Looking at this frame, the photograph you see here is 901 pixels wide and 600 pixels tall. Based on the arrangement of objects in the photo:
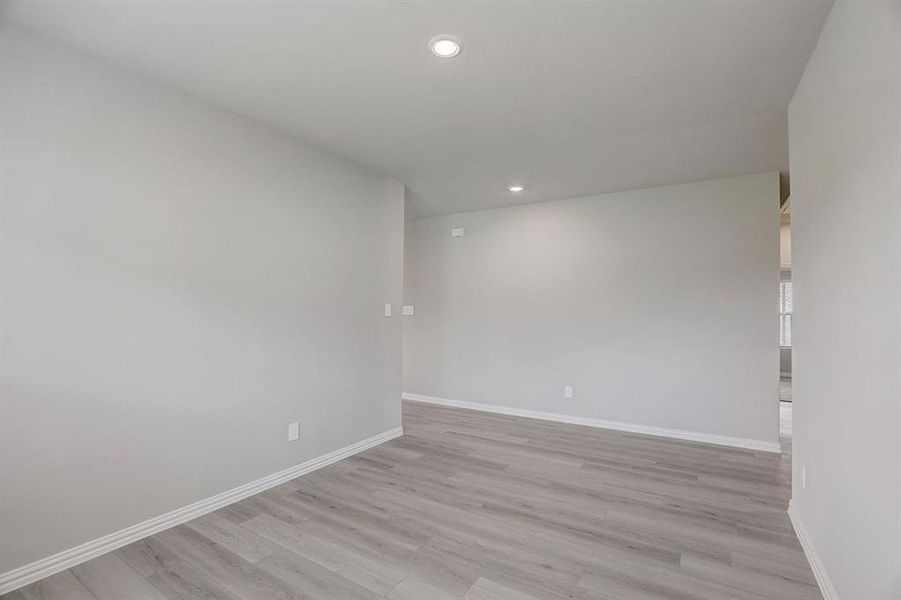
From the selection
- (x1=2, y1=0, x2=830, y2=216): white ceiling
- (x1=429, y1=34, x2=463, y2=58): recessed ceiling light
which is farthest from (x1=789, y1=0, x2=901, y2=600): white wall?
(x1=429, y1=34, x2=463, y2=58): recessed ceiling light

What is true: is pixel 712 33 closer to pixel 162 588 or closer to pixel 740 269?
pixel 740 269

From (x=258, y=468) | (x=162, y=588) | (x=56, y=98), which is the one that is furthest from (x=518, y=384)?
(x=56, y=98)

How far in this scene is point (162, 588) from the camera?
186cm

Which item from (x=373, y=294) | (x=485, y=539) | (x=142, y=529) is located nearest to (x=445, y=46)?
(x=373, y=294)

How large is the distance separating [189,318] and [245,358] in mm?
455

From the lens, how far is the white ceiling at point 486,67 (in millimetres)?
1824

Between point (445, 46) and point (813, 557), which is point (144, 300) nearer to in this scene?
point (445, 46)

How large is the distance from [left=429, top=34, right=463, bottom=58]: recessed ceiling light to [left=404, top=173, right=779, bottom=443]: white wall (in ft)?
10.1

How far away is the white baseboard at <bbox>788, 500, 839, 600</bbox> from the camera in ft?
5.80

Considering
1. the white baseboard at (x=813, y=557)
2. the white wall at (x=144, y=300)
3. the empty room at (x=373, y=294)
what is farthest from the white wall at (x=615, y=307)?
the white wall at (x=144, y=300)

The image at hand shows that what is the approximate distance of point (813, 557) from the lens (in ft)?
6.61

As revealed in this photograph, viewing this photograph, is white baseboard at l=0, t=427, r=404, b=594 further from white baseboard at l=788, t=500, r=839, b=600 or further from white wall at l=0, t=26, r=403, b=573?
white baseboard at l=788, t=500, r=839, b=600

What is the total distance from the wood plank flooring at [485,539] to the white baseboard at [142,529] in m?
0.05

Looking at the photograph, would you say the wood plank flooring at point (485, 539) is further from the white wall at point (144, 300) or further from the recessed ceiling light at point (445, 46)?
the recessed ceiling light at point (445, 46)
